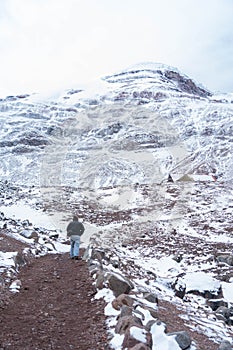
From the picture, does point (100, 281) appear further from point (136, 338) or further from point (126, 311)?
point (136, 338)

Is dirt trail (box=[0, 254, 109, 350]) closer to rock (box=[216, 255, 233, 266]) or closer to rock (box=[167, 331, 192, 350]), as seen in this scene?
rock (box=[167, 331, 192, 350])

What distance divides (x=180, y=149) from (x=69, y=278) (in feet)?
A: 433

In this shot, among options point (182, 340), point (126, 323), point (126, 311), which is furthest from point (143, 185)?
point (182, 340)

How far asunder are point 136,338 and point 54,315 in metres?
A: 2.83

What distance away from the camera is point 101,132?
161250mm

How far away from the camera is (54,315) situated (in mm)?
8680

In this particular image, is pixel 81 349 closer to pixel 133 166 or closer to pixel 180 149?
pixel 133 166

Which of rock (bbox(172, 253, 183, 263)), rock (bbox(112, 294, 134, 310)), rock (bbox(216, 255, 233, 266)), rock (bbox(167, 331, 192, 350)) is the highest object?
rock (bbox(167, 331, 192, 350))

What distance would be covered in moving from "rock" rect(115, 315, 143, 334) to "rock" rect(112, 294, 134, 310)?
111 cm

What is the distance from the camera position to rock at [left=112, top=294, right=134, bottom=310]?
8.54 metres

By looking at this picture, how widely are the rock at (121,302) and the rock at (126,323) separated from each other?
1.11 metres

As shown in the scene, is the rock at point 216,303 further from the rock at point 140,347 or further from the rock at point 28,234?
the rock at point 28,234

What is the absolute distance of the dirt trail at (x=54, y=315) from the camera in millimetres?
7102

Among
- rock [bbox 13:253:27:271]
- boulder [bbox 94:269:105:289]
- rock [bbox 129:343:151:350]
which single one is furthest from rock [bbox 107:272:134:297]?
rock [bbox 13:253:27:271]
